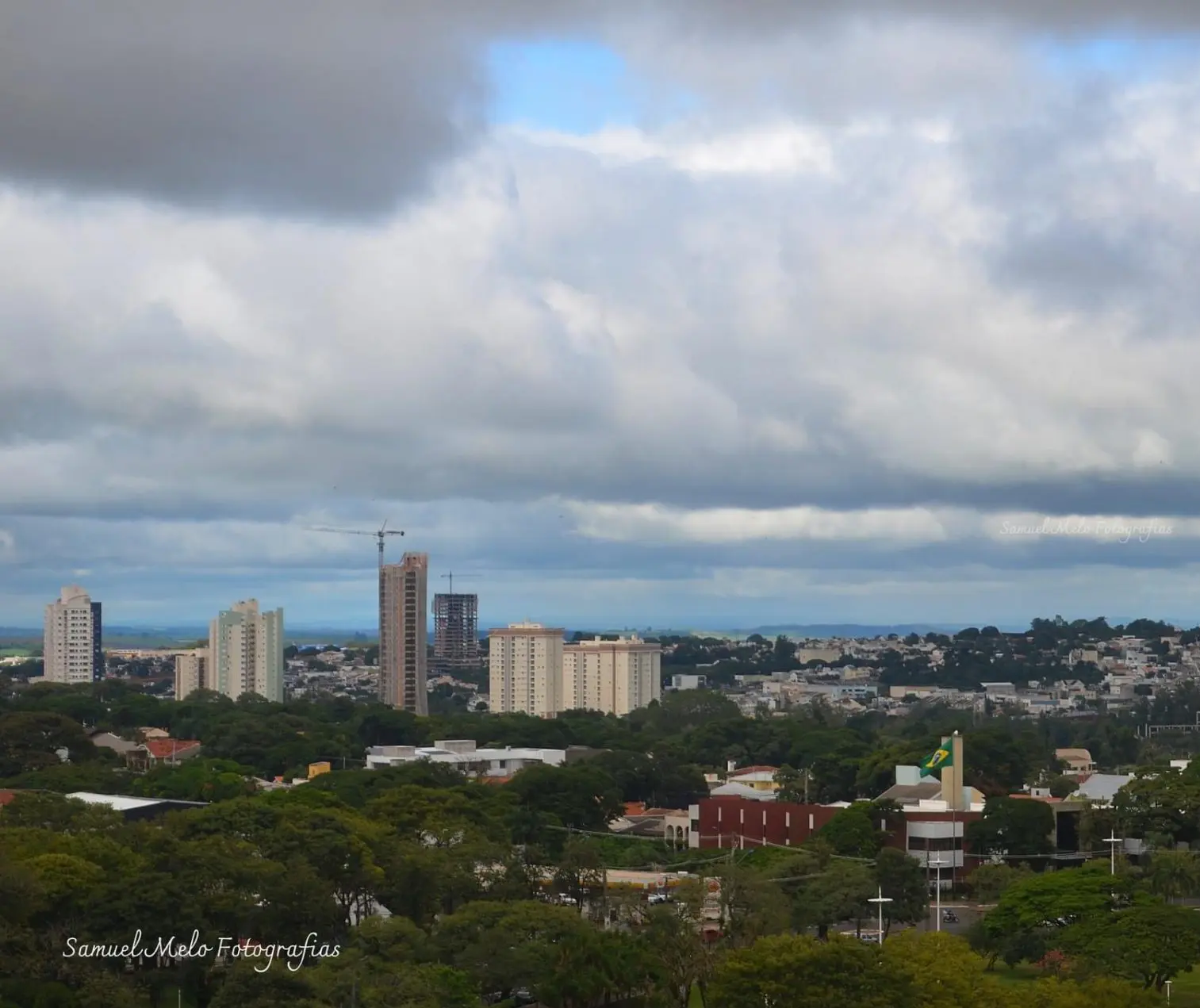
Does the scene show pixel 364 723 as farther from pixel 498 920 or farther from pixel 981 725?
pixel 498 920

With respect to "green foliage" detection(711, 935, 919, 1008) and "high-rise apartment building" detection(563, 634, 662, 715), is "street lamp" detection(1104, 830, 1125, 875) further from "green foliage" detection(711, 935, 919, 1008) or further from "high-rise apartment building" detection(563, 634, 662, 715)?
"high-rise apartment building" detection(563, 634, 662, 715)

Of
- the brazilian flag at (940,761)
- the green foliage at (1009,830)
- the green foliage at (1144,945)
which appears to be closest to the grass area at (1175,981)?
the green foliage at (1144,945)

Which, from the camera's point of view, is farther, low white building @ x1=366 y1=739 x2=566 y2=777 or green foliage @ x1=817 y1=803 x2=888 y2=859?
low white building @ x1=366 y1=739 x2=566 y2=777

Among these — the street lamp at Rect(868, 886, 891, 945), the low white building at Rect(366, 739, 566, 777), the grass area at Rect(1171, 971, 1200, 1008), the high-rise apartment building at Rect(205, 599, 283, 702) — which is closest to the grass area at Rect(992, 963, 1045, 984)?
the street lamp at Rect(868, 886, 891, 945)

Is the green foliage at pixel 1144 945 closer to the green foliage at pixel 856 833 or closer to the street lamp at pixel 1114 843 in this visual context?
the street lamp at pixel 1114 843

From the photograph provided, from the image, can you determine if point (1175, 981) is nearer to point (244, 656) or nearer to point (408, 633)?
point (408, 633)

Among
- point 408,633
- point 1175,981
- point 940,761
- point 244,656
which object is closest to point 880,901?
point 1175,981
